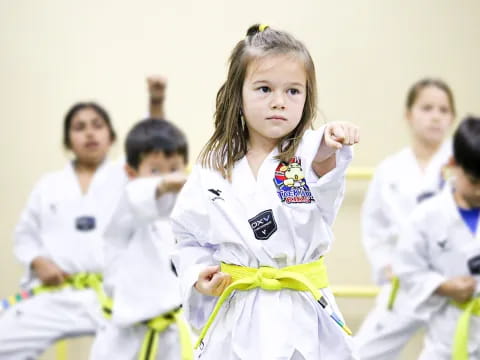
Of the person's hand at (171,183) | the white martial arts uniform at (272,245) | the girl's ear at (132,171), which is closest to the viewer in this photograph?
the white martial arts uniform at (272,245)

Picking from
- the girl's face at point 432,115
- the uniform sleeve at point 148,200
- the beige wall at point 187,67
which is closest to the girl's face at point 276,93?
the uniform sleeve at point 148,200

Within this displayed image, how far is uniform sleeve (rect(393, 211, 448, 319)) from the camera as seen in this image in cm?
280

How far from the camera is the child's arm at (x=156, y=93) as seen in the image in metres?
3.18

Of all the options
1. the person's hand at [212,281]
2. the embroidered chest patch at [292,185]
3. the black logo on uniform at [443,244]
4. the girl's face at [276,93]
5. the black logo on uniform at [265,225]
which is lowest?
the black logo on uniform at [443,244]

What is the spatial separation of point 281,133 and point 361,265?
2.51 meters

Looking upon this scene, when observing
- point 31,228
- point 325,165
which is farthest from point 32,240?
point 325,165

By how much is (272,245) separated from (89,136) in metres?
2.06

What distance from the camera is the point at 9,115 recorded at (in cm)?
434

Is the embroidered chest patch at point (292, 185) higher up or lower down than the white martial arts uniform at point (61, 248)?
higher up

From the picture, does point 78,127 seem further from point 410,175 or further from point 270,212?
point 270,212

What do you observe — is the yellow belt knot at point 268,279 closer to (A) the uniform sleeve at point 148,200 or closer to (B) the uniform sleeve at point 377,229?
(A) the uniform sleeve at point 148,200

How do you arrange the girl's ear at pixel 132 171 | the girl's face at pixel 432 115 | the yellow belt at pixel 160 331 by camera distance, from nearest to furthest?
the yellow belt at pixel 160 331, the girl's ear at pixel 132 171, the girl's face at pixel 432 115

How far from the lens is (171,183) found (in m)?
2.46

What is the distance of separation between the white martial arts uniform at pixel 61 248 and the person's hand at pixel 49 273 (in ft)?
0.12
